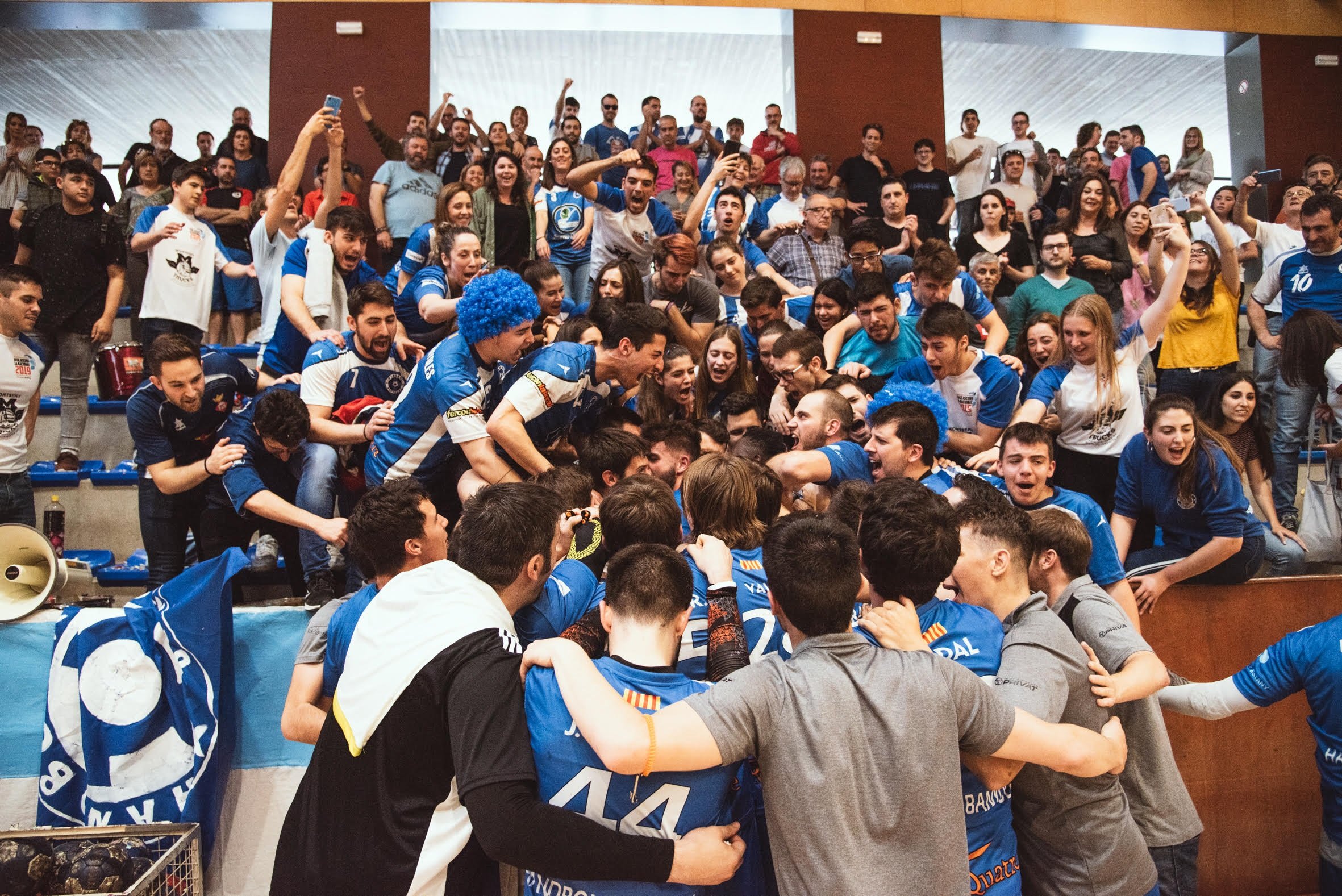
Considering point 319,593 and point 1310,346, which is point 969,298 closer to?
point 1310,346

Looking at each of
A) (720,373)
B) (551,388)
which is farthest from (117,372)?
(720,373)

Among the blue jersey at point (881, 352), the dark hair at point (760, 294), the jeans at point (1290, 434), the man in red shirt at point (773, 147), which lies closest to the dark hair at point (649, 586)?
the blue jersey at point (881, 352)

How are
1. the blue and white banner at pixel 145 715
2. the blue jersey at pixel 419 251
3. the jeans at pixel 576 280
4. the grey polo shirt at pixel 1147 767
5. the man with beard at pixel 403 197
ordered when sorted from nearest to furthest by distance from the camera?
1. the grey polo shirt at pixel 1147 767
2. the blue and white banner at pixel 145 715
3. the blue jersey at pixel 419 251
4. the jeans at pixel 576 280
5. the man with beard at pixel 403 197

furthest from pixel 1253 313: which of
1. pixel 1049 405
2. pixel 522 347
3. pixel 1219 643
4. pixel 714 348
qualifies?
pixel 522 347

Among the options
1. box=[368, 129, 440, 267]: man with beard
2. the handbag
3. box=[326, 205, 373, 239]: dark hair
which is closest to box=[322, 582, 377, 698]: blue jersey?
box=[326, 205, 373, 239]: dark hair

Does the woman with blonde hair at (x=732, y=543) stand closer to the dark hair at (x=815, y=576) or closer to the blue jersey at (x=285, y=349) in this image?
the dark hair at (x=815, y=576)

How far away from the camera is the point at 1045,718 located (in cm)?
223

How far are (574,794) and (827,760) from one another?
0.57m

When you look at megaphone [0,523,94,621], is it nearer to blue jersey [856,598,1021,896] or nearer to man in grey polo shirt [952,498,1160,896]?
blue jersey [856,598,1021,896]

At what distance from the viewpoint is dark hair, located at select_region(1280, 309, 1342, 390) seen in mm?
5766

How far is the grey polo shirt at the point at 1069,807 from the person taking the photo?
2379 mm

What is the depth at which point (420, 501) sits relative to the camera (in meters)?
2.76

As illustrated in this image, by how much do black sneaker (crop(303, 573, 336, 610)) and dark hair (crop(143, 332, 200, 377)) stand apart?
3.94 feet

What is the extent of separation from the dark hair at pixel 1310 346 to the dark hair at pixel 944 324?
2.69 meters
